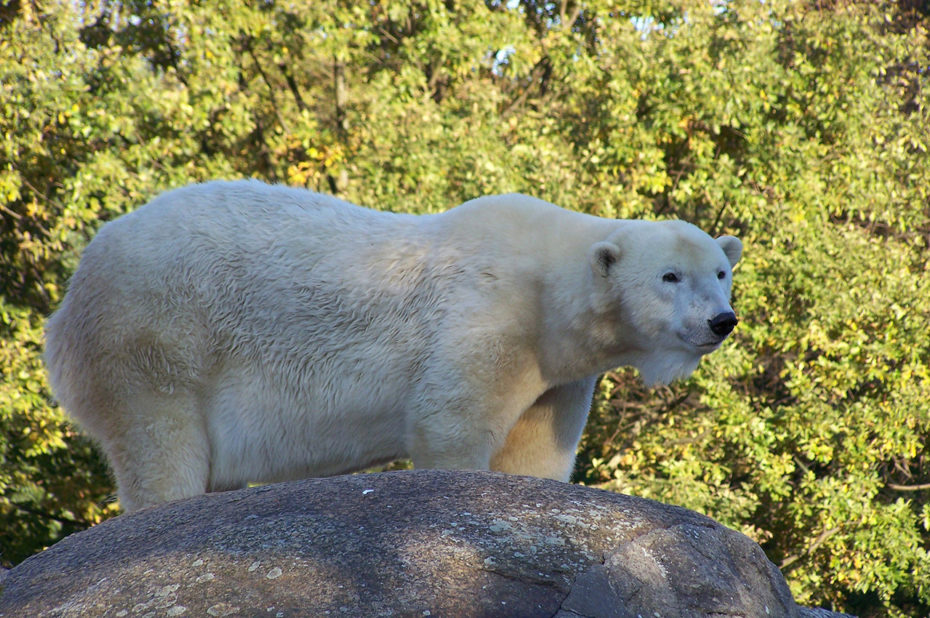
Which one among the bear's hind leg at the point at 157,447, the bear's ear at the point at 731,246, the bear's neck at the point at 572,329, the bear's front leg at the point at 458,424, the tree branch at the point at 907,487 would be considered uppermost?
the bear's ear at the point at 731,246

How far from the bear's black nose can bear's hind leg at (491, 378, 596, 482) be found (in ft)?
2.98

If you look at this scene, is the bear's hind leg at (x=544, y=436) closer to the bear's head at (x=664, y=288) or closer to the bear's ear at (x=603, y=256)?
the bear's head at (x=664, y=288)

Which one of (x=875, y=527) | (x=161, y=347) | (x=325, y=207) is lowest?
(x=875, y=527)

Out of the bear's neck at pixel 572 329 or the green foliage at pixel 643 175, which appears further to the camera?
the green foliage at pixel 643 175

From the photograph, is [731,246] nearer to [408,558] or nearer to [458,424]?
[458,424]

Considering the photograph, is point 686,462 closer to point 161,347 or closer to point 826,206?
point 826,206

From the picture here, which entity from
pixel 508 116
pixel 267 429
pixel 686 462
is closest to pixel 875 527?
pixel 686 462

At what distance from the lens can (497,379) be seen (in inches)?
205

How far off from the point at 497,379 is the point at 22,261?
37.1 feet

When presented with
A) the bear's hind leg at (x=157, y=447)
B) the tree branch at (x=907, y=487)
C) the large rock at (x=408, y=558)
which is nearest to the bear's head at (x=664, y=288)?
the large rock at (x=408, y=558)

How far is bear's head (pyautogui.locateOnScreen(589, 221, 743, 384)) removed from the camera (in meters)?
5.20

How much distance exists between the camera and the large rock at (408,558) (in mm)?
3395

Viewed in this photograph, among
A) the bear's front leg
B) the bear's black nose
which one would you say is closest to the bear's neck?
the bear's front leg

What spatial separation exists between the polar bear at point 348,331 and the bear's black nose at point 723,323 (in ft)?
0.04
